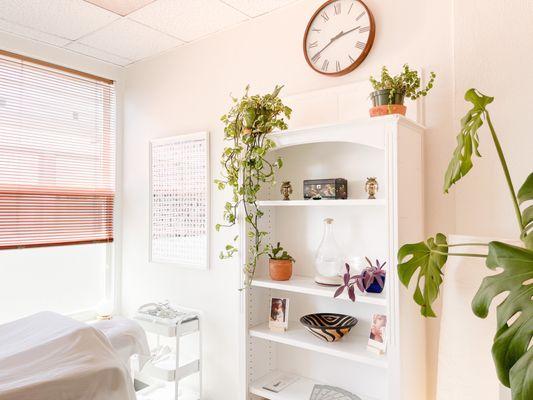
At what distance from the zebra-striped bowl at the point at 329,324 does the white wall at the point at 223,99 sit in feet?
1.92

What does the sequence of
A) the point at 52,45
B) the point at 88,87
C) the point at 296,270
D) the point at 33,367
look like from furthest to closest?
1. the point at 88,87
2. the point at 52,45
3. the point at 296,270
4. the point at 33,367

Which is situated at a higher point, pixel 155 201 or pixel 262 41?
pixel 262 41

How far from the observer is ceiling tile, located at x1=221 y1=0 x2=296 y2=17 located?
215 cm

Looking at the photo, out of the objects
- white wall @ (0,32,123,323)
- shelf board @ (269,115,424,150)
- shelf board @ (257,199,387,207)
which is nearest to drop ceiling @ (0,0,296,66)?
white wall @ (0,32,123,323)

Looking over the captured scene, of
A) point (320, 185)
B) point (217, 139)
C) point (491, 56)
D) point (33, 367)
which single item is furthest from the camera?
point (217, 139)

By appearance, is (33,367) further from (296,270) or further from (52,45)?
(52,45)

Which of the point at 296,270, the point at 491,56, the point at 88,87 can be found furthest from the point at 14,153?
the point at 491,56

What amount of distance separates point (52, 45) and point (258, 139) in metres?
1.93

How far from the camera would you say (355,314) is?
1914mm

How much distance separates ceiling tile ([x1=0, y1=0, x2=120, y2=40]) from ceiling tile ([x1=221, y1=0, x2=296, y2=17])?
0.76m

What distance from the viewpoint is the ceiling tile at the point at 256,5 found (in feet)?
7.04

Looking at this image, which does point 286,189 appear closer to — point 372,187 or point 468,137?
point 372,187

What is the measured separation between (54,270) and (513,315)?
9.54 ft

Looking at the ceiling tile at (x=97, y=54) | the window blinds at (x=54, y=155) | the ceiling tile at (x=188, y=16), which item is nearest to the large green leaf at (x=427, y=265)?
the ceiling tile at (x=188, y=16)
